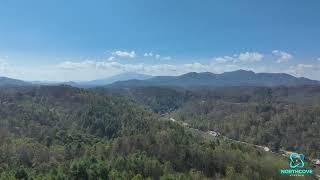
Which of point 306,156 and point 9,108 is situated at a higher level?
point 9,108

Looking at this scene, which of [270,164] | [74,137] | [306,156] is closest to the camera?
[270,164]

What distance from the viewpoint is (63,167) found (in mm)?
84688

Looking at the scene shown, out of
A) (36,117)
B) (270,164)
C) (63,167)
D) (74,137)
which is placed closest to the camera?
(63,167)

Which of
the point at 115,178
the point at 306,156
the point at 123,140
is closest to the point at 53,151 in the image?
the point at 123,140

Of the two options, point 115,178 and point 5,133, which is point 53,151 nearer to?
point 5,133

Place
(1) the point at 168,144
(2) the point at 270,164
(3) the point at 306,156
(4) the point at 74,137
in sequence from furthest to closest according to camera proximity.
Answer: (3) the point at 306,156, (4) the point at 74,137, (1) the point at 168,144, (2) the point at 270,164

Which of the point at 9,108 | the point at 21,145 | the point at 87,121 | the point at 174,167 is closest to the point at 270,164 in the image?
the point at 174,167

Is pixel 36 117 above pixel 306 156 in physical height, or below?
above

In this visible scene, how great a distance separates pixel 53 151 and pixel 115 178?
1566 inches

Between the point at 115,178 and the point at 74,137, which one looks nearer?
the point at 115,178

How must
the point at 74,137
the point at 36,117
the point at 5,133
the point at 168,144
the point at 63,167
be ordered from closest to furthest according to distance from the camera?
the point at 63,167, the point at 168,144, the point at 5,133, the point at 74,137, the point at 36,117

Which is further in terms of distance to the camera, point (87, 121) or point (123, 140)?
point (87, 121)

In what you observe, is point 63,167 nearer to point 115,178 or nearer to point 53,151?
point 115,178

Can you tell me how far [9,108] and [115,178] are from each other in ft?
403
